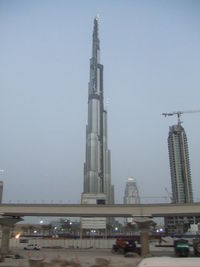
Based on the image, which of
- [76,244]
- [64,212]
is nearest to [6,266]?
[64,212]

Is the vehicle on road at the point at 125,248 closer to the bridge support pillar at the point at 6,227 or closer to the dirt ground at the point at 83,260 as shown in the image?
the dirt ground at the point at 83,260

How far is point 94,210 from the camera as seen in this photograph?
224ft

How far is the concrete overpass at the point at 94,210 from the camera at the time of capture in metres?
66.6

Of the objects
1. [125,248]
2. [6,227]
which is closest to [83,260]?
[125,248]

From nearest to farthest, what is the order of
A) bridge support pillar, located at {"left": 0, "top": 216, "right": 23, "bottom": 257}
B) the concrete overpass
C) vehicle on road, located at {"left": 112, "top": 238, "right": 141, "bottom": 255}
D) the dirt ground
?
the dirt ground
vehicle on road, located at {"left": 112, "top": 238, "right": 141, "bottom": 255}
bridge support pillar, located at {"left": 0, "top": 216, "right": 23, "bottom": 257}
the concrete overpass

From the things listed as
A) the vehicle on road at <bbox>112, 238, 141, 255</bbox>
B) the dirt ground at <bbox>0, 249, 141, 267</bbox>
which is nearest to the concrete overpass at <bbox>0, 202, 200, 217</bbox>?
the vehicle on road at <bbox>112, 238, 141, 255</bbox>

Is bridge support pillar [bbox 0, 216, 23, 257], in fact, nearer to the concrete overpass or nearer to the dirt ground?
the concrete overpass

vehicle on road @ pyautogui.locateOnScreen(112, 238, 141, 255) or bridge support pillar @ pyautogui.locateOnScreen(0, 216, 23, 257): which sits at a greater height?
bridge support pillar @ pyautogui.locateOnScreen(0, 216, 23, 257)

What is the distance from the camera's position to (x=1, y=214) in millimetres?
68375

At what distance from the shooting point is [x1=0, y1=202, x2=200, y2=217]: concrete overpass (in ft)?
219

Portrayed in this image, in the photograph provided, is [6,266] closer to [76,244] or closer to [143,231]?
[143,231]

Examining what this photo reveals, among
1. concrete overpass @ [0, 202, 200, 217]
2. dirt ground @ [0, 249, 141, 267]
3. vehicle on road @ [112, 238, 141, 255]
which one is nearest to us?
dirt ground @ [0, 249, 141, 267]

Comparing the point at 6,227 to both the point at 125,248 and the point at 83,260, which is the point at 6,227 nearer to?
the point at 125,248

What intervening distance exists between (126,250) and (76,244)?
55713 mm
